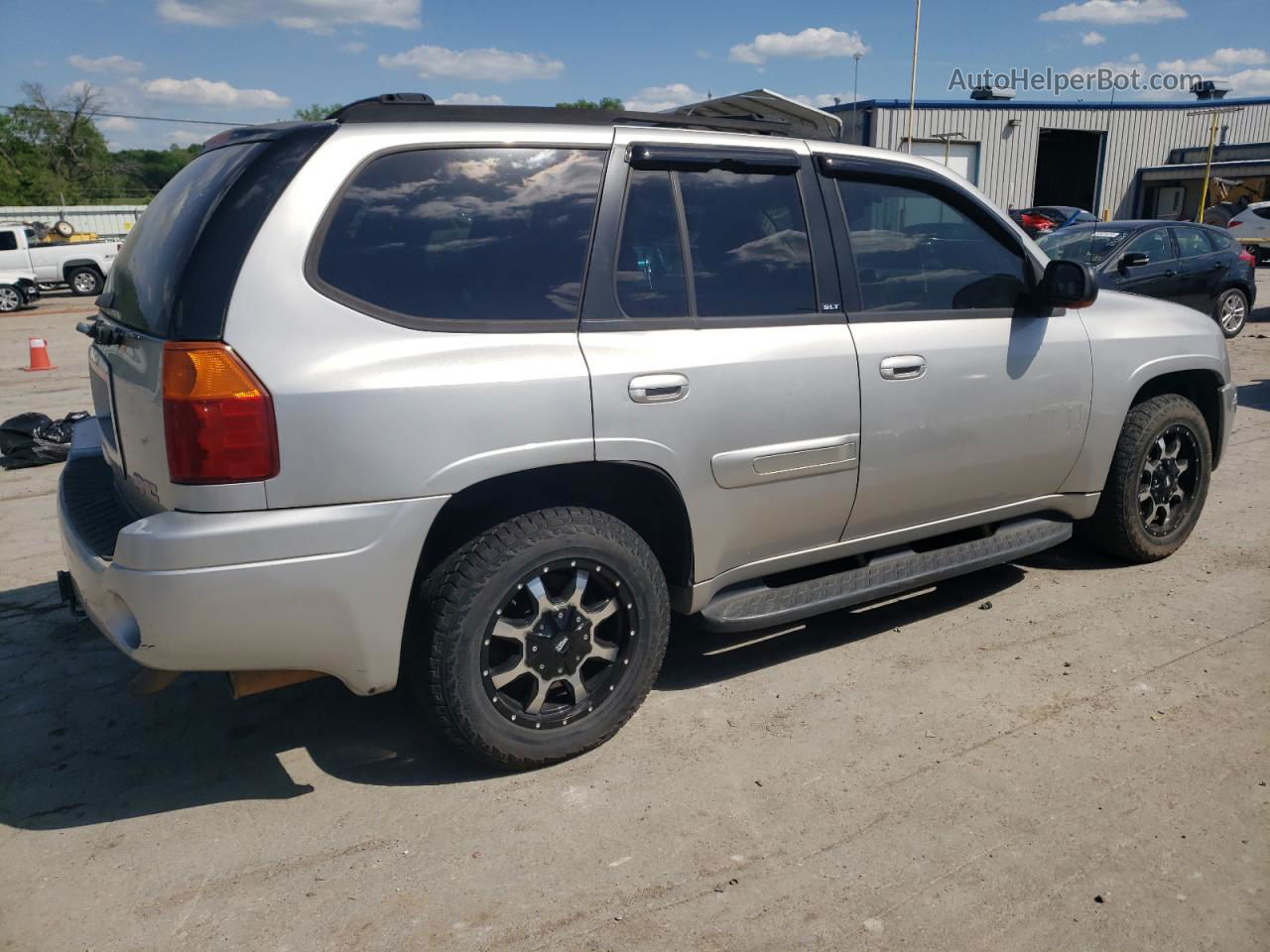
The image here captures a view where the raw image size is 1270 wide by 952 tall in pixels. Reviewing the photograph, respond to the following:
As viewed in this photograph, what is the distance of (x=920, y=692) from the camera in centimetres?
366

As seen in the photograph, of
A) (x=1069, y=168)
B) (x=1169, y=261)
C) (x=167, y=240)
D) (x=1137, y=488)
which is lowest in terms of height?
(x=1137, y=488)

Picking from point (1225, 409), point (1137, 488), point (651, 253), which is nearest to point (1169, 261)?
point (1225, 409)

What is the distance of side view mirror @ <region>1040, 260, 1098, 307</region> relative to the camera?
13.1 feet

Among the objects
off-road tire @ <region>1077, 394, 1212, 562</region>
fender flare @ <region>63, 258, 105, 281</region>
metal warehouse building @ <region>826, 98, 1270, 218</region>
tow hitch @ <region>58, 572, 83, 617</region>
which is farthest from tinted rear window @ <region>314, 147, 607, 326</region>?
metal warehouse building @ <region>826, 98, 1270, 218</region>

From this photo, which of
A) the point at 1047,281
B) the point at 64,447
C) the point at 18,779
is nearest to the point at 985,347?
the point at 1047,281

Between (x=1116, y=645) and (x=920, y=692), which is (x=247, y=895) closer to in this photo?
(x=920, y=692)

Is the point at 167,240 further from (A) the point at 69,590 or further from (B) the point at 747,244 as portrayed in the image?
(B) the point at 747,244

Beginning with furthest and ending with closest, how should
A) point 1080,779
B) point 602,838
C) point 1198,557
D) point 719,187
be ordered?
1. point 1198,557
2. point 719,187
3. point 1080,779
4. point 602,838

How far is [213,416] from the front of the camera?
2.53 meters

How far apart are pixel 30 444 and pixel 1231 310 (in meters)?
13.9

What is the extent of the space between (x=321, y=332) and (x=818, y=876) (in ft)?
6.42

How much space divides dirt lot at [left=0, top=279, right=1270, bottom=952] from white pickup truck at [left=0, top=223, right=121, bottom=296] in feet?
76.7

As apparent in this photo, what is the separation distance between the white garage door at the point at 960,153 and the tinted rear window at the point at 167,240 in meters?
37.4

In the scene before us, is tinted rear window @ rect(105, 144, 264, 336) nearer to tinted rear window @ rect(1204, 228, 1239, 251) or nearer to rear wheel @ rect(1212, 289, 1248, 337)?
tinted rear window @ rect(1204, 228, 1239, 251)
